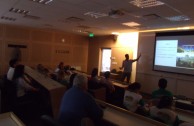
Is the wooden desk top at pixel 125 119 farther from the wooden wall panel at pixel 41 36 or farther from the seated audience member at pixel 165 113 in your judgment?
the wooden wall panel at pixel 41 36

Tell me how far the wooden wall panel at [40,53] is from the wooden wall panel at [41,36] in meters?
0.26

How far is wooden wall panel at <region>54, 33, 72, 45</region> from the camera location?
375 inches

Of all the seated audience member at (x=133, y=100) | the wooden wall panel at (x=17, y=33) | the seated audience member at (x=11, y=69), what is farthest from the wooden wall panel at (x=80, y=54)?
the seated audience member at (x=133, y=100)

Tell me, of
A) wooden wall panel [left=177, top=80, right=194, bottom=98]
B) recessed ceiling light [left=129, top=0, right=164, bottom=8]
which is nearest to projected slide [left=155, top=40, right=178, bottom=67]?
wooden wall panel [left=177, top=80, right=194, bottom=98]

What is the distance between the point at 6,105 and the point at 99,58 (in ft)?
22.1

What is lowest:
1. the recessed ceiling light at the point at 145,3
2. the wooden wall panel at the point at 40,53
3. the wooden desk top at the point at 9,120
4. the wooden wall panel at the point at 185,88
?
the wooden wall panel at the point at 185,88

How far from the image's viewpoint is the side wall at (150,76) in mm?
6168

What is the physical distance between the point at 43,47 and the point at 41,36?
1.86 feet

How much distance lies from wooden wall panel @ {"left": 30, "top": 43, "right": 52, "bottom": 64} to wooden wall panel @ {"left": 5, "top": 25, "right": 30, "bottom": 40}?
0.57 meters

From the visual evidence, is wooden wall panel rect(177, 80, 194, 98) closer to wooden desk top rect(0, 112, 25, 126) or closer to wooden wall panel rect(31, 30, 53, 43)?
wooden desk top rect(0, 112, 25, 126)

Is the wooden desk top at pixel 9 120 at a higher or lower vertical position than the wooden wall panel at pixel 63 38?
lower

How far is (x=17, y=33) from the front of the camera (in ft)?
27.2

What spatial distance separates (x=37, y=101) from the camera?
4.16 meters

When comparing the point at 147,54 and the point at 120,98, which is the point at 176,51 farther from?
the point at 120,98
